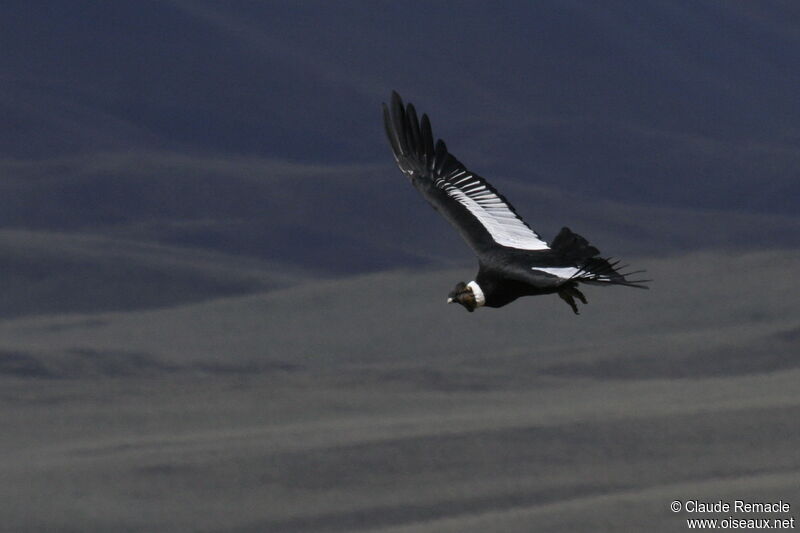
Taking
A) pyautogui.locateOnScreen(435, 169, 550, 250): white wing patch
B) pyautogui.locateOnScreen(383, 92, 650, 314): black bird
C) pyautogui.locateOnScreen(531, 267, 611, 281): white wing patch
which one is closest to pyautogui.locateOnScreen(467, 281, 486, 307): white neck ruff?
pyautogui.locateOnScreen(383, 92, 650, 314): black bird

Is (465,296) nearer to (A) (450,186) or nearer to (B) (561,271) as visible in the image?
(B) (561,271)

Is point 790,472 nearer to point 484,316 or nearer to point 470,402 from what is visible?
point 470,402

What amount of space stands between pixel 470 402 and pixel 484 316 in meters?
23.9

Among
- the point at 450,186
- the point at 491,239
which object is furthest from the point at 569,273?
the point at 450,186

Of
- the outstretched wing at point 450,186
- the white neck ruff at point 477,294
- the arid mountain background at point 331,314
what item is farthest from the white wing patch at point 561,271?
the arid mountain background at point 331,314

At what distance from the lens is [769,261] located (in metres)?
183

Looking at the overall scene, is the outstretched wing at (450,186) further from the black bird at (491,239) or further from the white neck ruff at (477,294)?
the white neck ruff at (477,294)

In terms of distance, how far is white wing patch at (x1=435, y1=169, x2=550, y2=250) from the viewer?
2202 cm

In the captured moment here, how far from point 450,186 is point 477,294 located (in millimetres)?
4100

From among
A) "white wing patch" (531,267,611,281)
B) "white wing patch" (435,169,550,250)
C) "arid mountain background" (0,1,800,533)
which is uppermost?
"arid mountain background" (0,1,800,533)

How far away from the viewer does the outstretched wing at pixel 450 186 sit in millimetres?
22547

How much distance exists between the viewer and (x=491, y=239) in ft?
72.9

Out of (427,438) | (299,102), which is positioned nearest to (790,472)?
(427,438)

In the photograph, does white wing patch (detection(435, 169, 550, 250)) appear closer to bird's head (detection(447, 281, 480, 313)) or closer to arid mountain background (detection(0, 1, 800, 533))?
bird's head (detection(447, 281, 480, 313))
